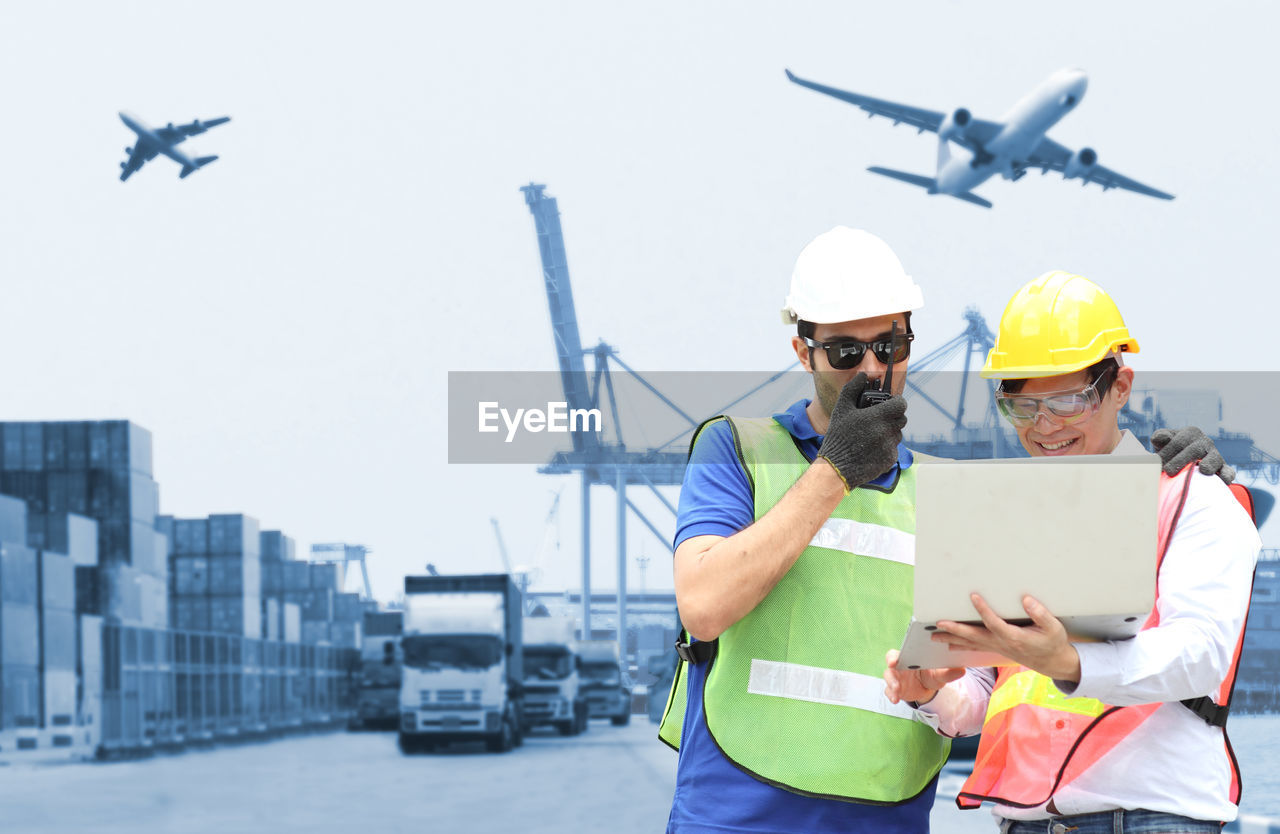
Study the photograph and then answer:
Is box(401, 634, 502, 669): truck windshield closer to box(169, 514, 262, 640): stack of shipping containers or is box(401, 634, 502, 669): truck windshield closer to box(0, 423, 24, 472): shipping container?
box(169, 514, 262, 640): stack of shipping containers

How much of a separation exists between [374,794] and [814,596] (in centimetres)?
1834

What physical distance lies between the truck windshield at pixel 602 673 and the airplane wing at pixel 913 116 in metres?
16.4

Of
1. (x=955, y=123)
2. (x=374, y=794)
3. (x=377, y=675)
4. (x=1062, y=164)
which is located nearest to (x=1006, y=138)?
(x=955, y=123)

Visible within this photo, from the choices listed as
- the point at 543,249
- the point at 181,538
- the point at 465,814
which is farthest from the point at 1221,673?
the point at 181,538

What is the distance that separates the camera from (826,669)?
2.29 metres

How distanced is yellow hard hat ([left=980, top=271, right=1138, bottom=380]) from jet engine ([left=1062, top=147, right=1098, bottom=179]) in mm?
31802

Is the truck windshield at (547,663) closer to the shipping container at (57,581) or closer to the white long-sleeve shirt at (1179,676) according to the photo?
the shipping container at (57,581)

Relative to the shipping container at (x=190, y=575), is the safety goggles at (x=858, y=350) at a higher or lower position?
higher

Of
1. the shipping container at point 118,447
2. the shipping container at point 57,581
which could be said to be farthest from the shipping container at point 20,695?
the shipping container at point 118,447

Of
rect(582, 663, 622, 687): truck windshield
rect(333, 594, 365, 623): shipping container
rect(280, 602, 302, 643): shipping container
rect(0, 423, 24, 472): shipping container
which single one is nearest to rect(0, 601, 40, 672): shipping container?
rect(0, 423, 24, 472): shipping container

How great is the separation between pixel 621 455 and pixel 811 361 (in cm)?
4179

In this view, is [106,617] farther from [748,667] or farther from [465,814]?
[748,667]

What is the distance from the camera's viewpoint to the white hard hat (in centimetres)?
235

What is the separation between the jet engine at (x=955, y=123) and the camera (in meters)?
32.0
